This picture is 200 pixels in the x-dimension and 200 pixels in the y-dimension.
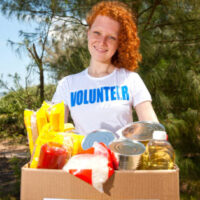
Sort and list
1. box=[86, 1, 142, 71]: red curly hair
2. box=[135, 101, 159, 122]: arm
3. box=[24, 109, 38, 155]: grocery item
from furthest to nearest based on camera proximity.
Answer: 1. box=[86, 1, 142, 71]: red curly hair
2. box=[135, 101, 159, 122]: arm
3. box=[24, 109, 38, 155]: grocery item

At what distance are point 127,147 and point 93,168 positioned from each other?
75mm

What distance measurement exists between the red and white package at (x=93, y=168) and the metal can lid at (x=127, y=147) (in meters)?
0.03

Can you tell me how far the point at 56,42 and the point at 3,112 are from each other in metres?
1.18

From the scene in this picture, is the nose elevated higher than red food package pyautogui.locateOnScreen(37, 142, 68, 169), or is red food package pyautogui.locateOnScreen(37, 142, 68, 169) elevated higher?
the nose

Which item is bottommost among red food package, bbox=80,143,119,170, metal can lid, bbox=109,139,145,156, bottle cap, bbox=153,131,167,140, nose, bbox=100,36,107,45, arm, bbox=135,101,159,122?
red food package, bbox=80,143,119,170

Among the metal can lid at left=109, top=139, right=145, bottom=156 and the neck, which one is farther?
the neck

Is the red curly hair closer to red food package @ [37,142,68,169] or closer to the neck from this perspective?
the neck

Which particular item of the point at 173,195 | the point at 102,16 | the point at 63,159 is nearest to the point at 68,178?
the point at 63,159

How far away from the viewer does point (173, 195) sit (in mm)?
555

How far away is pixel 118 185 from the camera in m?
0.55

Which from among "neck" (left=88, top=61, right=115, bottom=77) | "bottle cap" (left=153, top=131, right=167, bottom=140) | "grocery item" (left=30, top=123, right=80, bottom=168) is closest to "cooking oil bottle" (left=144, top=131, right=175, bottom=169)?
"bottle cap" (left=153, top=131, right=167, bottom=140)

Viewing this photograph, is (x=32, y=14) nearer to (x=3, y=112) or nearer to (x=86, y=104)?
(x=3, y=112)

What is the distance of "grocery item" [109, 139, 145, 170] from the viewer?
21.0 inches

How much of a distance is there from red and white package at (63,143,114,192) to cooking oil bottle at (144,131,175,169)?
82 millimetres
